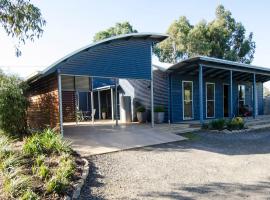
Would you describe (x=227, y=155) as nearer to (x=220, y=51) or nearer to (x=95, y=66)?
(x=95, y=66)

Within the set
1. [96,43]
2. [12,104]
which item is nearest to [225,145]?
[96,43]

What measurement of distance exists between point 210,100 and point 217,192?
39.5ft

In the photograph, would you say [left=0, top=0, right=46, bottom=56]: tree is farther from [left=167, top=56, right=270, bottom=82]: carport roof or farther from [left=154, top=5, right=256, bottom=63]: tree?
[left=154, top=5, right=256, bottom=63]: tree

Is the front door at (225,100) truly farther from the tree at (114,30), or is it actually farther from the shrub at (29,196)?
the tree at (114,30)

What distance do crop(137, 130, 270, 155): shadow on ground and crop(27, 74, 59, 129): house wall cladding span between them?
404 cm

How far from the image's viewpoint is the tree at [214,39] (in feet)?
100

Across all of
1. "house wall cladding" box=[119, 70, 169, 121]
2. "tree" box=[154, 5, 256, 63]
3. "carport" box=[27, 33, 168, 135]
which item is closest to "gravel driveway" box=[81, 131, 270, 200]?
"carport" box=[27, 33, 168, 135]

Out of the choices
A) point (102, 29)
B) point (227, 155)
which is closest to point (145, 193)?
point (227, 155)

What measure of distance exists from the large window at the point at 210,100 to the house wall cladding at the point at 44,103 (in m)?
9.01

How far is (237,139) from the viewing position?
35.4 ft

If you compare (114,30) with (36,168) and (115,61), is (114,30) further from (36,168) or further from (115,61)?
(36,168)

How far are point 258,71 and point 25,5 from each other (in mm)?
14385

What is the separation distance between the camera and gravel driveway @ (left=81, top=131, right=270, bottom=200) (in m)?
5.09

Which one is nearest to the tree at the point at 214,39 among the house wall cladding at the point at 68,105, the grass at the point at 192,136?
the house wall cladding at the point at 68,105
